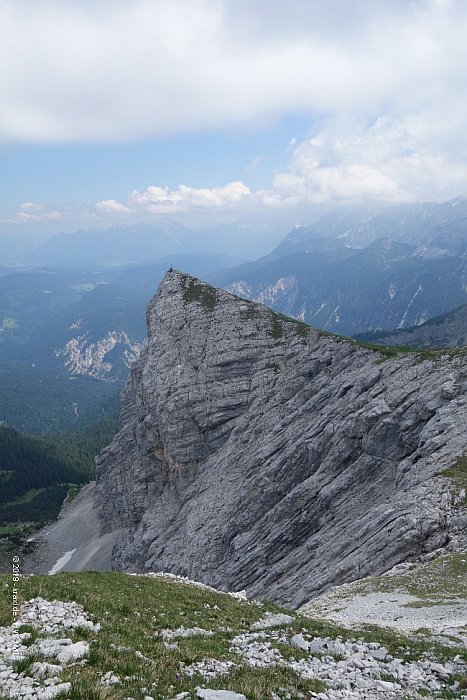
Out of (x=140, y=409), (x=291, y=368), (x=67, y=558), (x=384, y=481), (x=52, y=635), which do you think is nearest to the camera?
(x=52, y=635)

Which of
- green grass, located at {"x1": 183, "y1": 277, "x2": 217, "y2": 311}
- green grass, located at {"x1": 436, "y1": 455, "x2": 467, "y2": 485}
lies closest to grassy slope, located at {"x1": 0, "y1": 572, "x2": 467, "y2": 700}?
green grass, located at {"x1": 436, "y1": 455, "x2": 467, "y2": 485}

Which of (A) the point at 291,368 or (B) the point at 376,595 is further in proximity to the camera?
(A) the point at 291,368

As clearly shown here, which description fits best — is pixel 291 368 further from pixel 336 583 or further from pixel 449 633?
pixel 449 633

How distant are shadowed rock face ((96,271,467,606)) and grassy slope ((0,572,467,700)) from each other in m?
21.1

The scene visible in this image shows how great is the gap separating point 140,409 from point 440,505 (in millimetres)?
86238

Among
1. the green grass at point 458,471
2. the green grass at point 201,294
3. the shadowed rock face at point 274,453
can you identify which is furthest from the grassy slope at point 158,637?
the green grass at point 201,294

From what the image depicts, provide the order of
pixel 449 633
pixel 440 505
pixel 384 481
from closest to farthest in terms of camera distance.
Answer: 1. pixel 449 633
2. pixel 440 505
3. pixel 384 481

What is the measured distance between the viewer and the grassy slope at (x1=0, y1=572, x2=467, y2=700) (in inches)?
496

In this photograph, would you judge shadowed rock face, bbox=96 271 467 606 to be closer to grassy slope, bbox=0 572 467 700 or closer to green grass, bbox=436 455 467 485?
green grass, bbox=436 455 467 485

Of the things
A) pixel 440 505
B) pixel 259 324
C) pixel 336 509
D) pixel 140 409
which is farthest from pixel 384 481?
pixel 140 409

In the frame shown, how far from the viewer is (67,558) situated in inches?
4872

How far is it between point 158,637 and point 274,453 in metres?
58.3

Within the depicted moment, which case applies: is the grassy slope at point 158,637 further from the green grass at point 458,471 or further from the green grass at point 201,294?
the green grass at point 201,294

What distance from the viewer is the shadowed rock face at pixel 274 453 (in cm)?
4688
